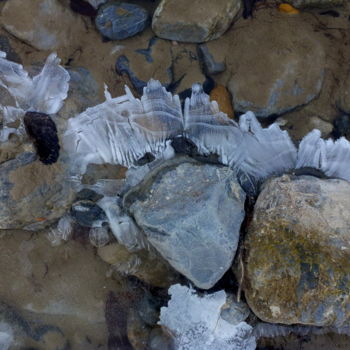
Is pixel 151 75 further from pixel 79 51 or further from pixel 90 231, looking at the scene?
pixel 90 231

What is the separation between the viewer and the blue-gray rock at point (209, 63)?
11.8ft

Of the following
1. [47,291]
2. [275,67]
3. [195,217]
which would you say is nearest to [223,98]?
[275,67]

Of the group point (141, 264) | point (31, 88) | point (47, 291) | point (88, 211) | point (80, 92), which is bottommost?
point (47, 291)

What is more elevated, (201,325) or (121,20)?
(121,20)

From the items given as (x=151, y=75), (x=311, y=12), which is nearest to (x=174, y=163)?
(x=151, y=75)

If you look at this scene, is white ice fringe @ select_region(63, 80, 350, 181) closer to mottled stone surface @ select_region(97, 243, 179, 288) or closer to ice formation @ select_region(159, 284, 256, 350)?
mottled stone surface @ select_region(97, 243, 179, 288)

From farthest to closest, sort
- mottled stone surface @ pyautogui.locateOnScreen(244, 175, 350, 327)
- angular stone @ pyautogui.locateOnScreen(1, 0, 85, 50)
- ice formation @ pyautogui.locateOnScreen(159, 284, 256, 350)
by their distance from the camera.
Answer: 1. angular stone @ pyautogui.locateOnScreen(1, 0, 85, 50)
2. ice formation @ pyautogui.locateOnScreen(159, 284, 256, 350)
3. mottled stone surface @ pyautogui.locateOnScreen(244, 175, 350, 327)

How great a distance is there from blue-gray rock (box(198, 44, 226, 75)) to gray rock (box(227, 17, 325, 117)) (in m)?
0.10

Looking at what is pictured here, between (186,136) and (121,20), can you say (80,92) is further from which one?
(186,136)

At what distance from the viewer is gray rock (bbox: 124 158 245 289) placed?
9.57ft

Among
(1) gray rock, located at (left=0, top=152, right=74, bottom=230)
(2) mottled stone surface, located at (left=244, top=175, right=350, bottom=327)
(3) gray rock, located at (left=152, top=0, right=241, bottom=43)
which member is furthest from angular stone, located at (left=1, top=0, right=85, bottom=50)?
(2) mottled stone surface, located at (left=244, top=175, right=350, bottom=327)

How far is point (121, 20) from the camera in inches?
138

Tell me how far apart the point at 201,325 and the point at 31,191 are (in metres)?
1.69

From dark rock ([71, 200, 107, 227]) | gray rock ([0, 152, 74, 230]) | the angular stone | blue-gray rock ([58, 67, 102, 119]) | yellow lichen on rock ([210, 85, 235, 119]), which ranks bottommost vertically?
dark rock ([71, 200, 107, 227])
